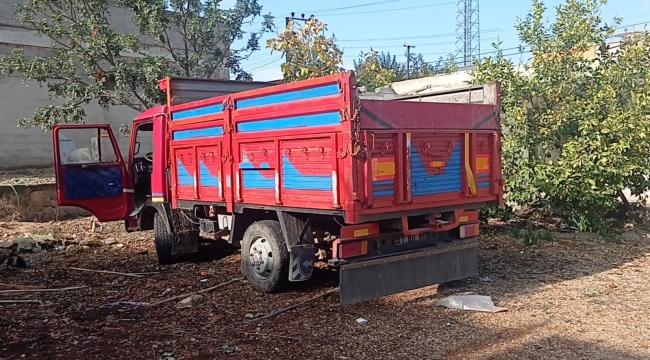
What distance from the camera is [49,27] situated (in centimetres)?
1145

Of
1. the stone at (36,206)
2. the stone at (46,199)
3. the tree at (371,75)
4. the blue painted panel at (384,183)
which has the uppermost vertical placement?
the tree at (371,75)

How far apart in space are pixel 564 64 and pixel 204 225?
21.1ft

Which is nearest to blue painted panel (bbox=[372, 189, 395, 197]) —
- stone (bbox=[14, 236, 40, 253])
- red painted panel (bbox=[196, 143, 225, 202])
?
red painted panel (bbox=[196, 143, 225, 202])

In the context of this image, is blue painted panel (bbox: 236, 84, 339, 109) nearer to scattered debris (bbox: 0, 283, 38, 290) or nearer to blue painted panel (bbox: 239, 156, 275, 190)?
blue painted panel (bbox: 239, 156, 275, 190)

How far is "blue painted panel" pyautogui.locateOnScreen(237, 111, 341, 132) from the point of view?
5422 millimetres

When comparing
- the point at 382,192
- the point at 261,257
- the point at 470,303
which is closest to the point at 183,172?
the point at 261,257

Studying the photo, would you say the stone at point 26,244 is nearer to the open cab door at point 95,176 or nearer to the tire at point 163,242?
the open cab door at point 95,176

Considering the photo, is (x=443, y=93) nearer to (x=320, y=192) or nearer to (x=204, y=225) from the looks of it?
(x=320, y=192)

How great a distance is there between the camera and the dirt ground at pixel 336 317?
475 centimetres

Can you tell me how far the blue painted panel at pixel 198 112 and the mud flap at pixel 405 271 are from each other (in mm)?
2626

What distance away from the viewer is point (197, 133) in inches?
294

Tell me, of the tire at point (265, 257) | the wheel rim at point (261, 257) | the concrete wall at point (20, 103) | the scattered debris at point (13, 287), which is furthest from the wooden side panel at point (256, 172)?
the concrete wall at point (20, 103)

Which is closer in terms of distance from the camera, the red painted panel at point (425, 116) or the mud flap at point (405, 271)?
the red painted panel at point (425, 116)

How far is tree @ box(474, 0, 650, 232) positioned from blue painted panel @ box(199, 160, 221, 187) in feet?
16.2
